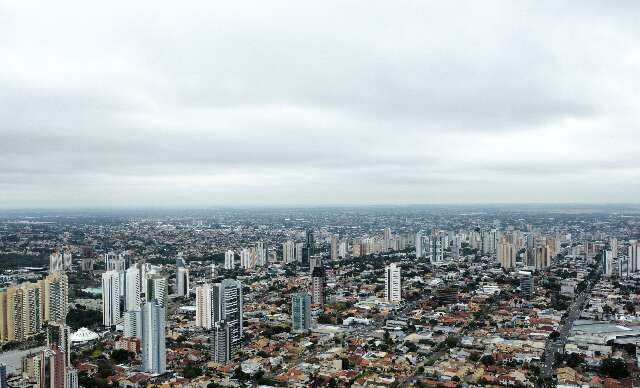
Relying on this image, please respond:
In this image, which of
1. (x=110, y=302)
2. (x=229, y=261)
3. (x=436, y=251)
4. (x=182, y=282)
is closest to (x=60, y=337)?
(x=110, y=302)

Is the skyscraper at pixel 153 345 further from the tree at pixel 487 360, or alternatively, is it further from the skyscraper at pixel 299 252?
the skyscraper at pixel 299 252

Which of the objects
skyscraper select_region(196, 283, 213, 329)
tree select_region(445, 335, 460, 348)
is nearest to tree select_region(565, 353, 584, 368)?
tree select_region(445, 335, 460, 348)

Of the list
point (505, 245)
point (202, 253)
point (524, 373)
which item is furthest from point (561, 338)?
point (202, 253)

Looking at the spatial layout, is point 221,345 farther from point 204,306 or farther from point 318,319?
point 318,319

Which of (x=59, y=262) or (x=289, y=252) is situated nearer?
(x=59, y=262)

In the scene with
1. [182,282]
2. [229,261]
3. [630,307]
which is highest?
[229,261]

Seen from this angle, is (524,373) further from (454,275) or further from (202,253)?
(202,253)

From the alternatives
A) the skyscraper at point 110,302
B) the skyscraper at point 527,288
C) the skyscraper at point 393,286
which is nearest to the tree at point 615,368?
the skyscraper at point 393,286
